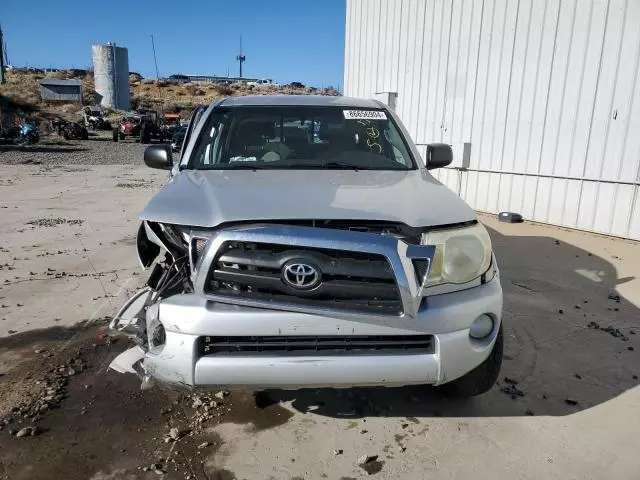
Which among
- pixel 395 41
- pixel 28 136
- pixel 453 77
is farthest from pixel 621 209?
pixel 28 136

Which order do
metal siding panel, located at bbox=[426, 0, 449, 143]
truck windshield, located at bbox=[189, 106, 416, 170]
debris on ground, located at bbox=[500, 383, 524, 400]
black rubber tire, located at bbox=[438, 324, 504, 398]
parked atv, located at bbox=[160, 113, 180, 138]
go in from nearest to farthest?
black rubber tire, located at bbox=[438, 324, 504, 398] < debris on ground, located at bbox=[500, 383, 524, 400] < truck windshield, located at bbox=[189, 106, 416, 170] < metal siding panel, located at bbox=[426, 0, 449, 143] < parked atv, located at bbox=[160, 113, 180, 138]

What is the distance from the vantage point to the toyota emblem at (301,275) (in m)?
2.21

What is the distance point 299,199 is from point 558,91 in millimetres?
6684

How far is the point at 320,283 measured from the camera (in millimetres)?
2232

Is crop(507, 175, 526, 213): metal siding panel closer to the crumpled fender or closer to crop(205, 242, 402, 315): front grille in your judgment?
crop(205, 242, 402, 315): front grille

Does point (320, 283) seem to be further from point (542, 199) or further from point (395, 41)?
point (395, 41)

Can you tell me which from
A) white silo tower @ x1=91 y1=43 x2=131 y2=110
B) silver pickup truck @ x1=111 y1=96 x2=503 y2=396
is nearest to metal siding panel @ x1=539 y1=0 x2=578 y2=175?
silver pickup truck @ x1=111 y1=96 x2=503 y2=396

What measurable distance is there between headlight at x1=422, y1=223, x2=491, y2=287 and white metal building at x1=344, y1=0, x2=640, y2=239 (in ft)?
18.7

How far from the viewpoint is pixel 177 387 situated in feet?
7.71

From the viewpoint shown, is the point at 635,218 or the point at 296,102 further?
the point at 635,218

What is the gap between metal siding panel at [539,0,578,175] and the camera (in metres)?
7.39

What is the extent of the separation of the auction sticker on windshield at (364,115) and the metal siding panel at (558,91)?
483 cm

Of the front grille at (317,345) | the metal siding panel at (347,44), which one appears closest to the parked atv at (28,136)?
the metal siding panel at (347,44)

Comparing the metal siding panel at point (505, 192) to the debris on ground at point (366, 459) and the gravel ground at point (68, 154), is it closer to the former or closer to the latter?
the debris on ground at point (366, 459)
